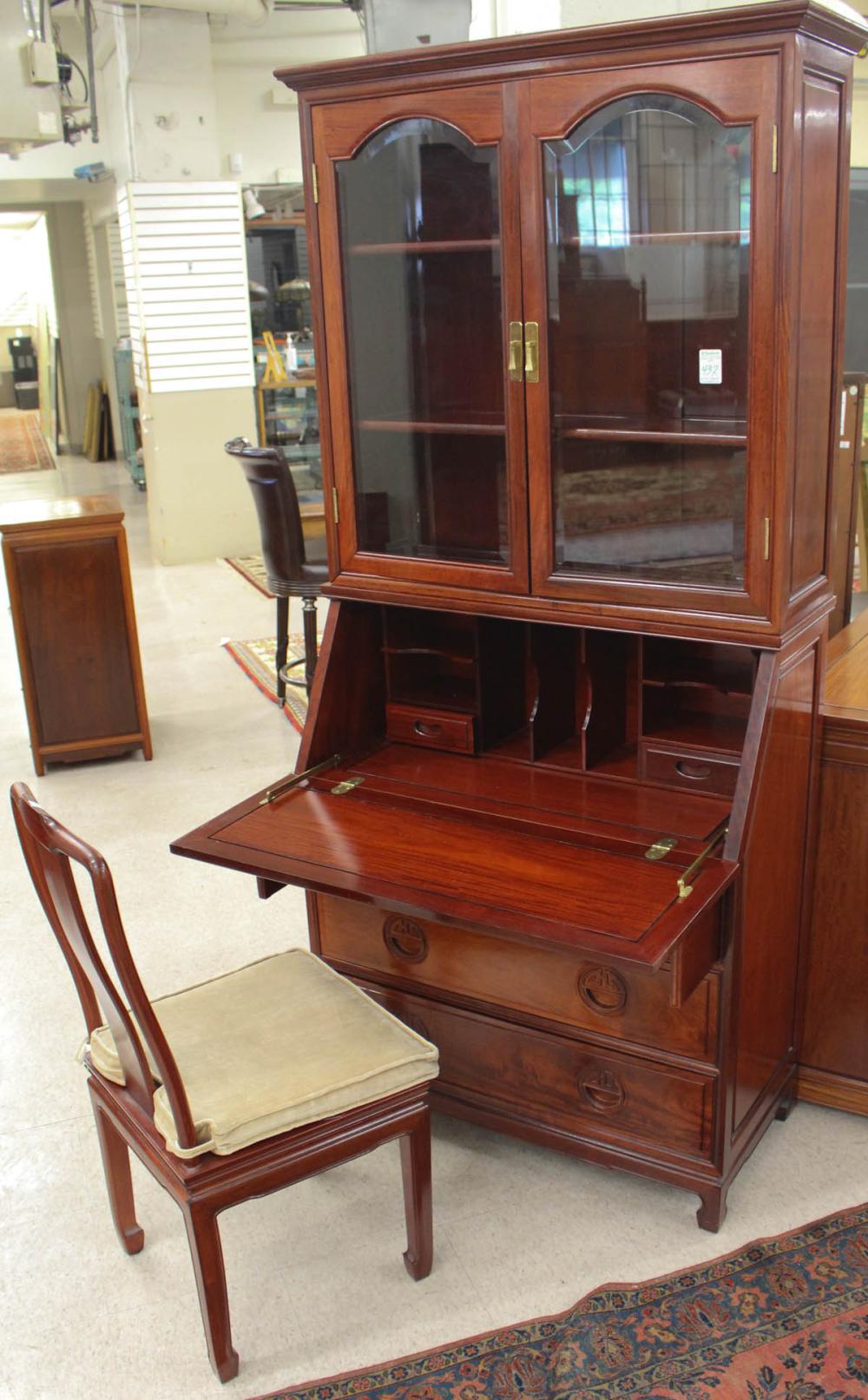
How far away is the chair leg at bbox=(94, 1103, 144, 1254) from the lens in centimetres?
223

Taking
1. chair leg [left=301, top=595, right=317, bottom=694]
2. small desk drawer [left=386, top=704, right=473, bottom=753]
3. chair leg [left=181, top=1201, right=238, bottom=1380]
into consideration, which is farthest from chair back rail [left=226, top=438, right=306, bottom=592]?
chair leg [left=181, top=1201, right=238, bottom=1380]

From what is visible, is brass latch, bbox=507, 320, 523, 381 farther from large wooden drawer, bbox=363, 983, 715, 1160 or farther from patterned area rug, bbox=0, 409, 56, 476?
patterned area rug, bbox=0, 409, 56, 476

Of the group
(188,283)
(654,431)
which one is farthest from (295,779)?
(188,283)

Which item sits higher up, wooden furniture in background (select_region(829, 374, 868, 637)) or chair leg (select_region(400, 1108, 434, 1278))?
wooden furniture in background (select_region(829, 374, 868, 637))

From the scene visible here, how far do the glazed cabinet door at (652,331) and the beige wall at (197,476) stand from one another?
5.76m

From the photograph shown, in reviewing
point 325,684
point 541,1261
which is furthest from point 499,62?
point 541,1261

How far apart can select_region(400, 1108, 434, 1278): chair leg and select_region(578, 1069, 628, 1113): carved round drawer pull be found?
0.32 meters

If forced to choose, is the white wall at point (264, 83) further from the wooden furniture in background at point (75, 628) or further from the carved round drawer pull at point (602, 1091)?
the carved round drawer pull at point (602, 1091)

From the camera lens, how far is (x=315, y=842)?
230cm

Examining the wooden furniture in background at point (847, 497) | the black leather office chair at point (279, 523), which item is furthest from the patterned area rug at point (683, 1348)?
the black leather office chair at point (279, 523)

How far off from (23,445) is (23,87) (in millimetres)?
10761

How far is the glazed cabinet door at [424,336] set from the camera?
2146 millimetres

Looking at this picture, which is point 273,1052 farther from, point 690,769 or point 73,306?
point 73,306

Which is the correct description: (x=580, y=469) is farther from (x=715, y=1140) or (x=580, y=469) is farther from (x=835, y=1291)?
(x=835, y=1291)
